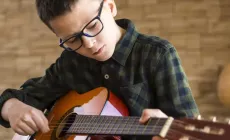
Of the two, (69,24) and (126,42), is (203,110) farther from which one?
(69,24)

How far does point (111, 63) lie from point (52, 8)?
0.75 feet

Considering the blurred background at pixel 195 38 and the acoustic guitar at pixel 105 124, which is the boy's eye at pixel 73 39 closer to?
the acoustic guitar at pixel 105 124

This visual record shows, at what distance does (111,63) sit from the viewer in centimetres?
106

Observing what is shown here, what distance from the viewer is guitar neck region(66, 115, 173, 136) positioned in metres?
0.73

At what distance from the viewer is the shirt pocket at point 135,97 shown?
3.28ft

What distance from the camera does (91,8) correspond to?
94cm

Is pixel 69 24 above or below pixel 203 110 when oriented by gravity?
above

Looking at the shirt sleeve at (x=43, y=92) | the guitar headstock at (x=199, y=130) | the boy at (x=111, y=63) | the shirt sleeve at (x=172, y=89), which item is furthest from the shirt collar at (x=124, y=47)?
the guitar headstock at (x=199, y=130)

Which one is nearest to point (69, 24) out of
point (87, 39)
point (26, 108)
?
point (87, 39)

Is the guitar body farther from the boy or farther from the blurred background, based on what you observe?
the blurred background

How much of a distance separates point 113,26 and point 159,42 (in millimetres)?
128

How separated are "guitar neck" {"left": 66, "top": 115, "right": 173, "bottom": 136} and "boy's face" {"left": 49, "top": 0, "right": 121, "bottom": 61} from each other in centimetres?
17

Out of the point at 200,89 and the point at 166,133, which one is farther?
the point at 200,89

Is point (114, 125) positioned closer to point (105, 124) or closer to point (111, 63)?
point (105, 124)
